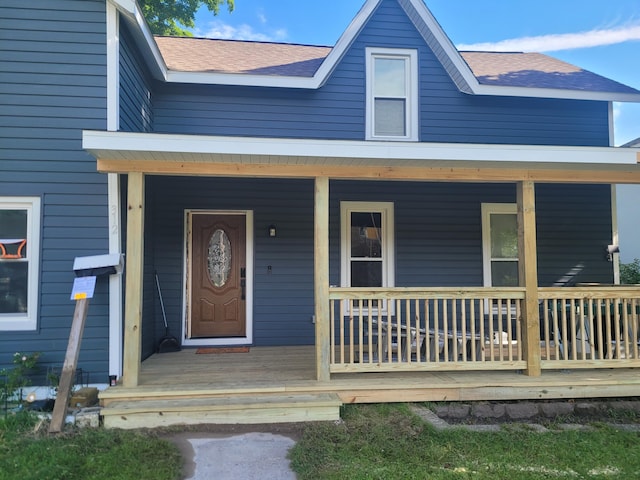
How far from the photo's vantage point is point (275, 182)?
6.05 meters


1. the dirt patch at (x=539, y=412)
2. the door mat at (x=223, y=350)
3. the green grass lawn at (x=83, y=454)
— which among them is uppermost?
the door mat at (x=223, y=350)

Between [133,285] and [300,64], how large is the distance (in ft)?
14.5

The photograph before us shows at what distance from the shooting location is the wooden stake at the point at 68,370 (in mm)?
3545

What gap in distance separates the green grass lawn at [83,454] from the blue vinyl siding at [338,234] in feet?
6.99

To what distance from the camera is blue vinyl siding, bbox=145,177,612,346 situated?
5.87 m

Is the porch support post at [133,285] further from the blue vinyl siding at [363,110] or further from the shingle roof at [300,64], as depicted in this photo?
the shingle roof at [300,64]

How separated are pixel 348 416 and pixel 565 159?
3.25 m

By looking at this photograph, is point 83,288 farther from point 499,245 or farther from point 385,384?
point 499,245

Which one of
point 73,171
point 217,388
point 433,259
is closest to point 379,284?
point 433,259

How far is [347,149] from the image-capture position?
395 centimetres

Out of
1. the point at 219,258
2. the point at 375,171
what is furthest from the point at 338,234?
the point at 375,171

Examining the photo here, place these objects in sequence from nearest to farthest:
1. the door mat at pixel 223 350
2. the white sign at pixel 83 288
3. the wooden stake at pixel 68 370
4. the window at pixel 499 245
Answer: the wooden stake at pixel 68 370 < the white sign at pixel 83 288 < the door mat at pixel 223 350 < the window at pixel 499 245

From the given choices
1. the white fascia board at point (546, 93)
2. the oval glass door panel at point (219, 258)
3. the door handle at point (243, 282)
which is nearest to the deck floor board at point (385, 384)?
the door handle at point (243, 282)

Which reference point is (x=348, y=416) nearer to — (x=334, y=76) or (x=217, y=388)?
(x=217, y=388)
